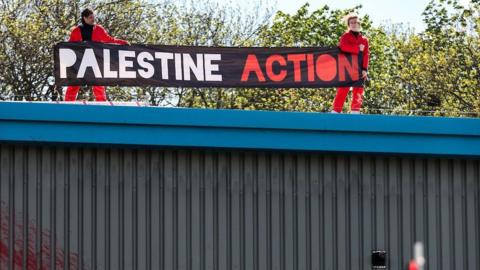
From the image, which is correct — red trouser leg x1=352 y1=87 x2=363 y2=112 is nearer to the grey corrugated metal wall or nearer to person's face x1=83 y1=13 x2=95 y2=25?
the grey corrugated metal wall

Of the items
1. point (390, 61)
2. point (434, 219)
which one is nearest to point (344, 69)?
point (434, 219)

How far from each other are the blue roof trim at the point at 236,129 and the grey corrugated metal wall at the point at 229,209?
0.35 metres

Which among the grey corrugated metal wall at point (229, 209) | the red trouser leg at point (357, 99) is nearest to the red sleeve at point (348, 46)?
the red trouser leg at point (357, 99)

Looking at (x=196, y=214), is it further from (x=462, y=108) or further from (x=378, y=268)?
(x=462, y=108)

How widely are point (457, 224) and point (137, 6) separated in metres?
35.5

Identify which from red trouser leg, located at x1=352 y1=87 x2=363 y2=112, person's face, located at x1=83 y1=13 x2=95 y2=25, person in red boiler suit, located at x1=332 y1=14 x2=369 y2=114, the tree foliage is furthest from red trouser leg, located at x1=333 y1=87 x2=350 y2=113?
the tree foliage

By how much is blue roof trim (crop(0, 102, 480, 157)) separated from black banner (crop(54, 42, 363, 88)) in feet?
8.46

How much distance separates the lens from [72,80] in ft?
62.3

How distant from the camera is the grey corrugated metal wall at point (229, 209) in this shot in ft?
53.9

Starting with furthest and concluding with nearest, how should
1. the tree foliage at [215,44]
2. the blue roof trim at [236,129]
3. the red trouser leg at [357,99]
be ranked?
the tree foliage at [215,44] → the red trouser leg at [357,99] → the blue roof trim at [236,129]

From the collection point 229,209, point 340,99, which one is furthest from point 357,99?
point 229,209

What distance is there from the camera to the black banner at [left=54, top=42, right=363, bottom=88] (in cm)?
1906

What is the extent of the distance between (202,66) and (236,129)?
286 centimetres

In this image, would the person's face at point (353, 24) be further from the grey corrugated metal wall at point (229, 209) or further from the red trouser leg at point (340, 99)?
the grey corrugated metal wall at point (229, 209)
